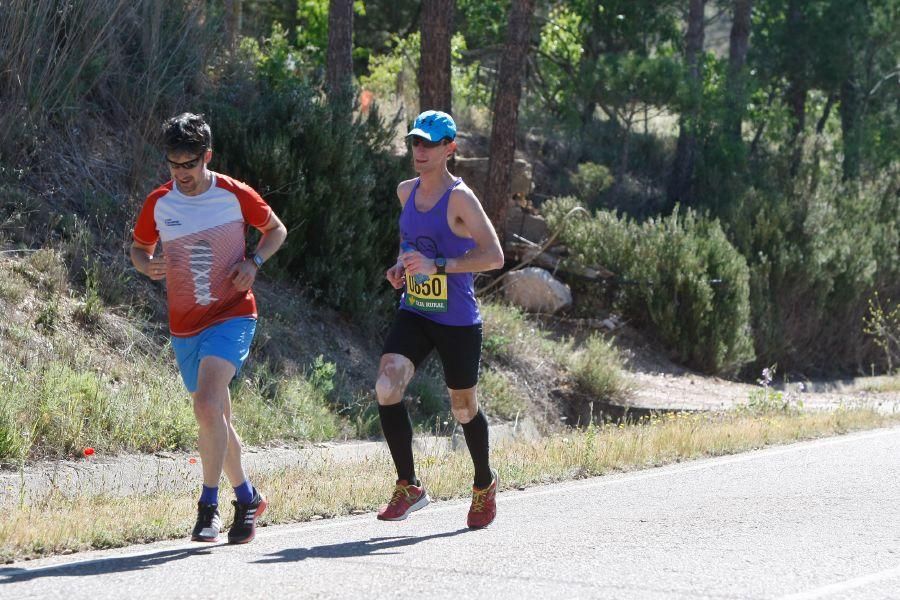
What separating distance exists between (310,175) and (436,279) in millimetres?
8490

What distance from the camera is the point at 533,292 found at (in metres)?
19.7

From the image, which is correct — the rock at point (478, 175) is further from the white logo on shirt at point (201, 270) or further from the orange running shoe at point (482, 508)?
the white logo on shirt at point (201, 270)

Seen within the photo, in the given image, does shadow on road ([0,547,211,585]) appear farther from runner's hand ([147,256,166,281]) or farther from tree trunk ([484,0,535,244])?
tree trunk ([484,0,535,244])

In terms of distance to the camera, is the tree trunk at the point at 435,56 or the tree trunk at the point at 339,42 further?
the tree trunk at the point at 339,42

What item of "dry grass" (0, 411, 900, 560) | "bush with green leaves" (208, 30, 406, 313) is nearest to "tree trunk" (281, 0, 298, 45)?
"bush with green leaves" (208, 30, 406, 313)

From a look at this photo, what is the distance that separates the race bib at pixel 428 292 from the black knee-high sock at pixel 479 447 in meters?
0.76

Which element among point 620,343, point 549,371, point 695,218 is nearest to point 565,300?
point 620,343

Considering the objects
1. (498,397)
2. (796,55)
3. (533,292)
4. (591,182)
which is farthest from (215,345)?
(796,55)

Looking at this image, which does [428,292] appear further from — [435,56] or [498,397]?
[435,56]

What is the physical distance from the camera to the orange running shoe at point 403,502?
7.34 meters

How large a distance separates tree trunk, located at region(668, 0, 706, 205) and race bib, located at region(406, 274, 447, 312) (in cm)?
2038

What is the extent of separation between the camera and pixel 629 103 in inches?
1072

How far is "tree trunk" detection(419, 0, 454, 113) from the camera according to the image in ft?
61.2

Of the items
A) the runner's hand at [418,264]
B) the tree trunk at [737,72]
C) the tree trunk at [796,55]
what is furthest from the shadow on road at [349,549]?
the tree trunk at [796,55]
